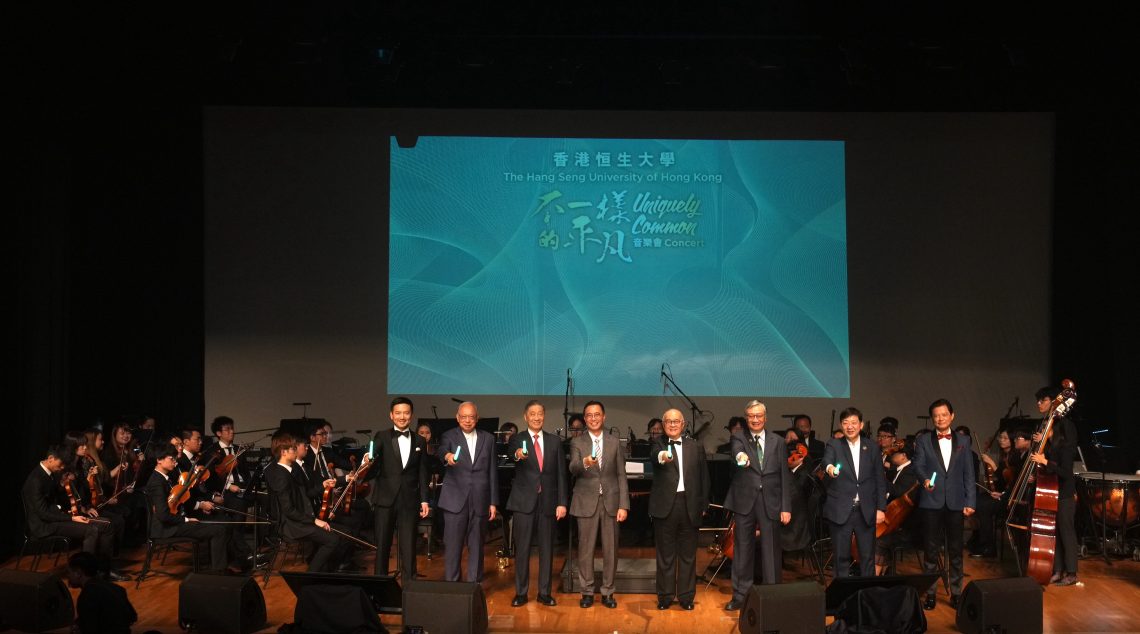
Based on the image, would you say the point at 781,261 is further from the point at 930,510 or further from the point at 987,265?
the point at 930,510

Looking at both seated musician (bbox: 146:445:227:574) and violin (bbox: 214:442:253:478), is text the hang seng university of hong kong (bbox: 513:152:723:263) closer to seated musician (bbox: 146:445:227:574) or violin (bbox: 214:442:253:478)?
violin (bbox: 214:442:253:478)

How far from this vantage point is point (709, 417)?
1159 cm

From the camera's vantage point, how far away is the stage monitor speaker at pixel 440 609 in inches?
223

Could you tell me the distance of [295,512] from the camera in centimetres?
743

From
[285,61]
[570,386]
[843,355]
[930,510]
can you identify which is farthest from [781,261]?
[285,61]

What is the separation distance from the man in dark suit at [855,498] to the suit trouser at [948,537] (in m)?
0.44

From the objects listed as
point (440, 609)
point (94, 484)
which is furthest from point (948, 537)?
point (94, 484)

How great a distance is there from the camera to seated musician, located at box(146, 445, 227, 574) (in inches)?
308

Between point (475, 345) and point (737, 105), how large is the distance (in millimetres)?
4364

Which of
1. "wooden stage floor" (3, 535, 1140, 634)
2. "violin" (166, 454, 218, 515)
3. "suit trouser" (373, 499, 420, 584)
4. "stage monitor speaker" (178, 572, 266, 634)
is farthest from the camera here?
"violin" (166, 454, 218, 515)

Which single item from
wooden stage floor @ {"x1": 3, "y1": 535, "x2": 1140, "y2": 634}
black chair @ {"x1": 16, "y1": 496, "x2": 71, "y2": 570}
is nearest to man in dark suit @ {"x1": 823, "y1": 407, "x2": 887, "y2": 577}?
wooden stage floor @ {"x1": 3, "y1": 535, "x2": 1140, "y2": 634}

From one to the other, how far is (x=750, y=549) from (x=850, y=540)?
72 cm

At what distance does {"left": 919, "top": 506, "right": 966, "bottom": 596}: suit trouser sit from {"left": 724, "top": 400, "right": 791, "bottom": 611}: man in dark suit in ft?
3.53

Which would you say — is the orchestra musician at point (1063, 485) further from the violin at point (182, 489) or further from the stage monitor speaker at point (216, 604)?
the violin at point (182, 489)
